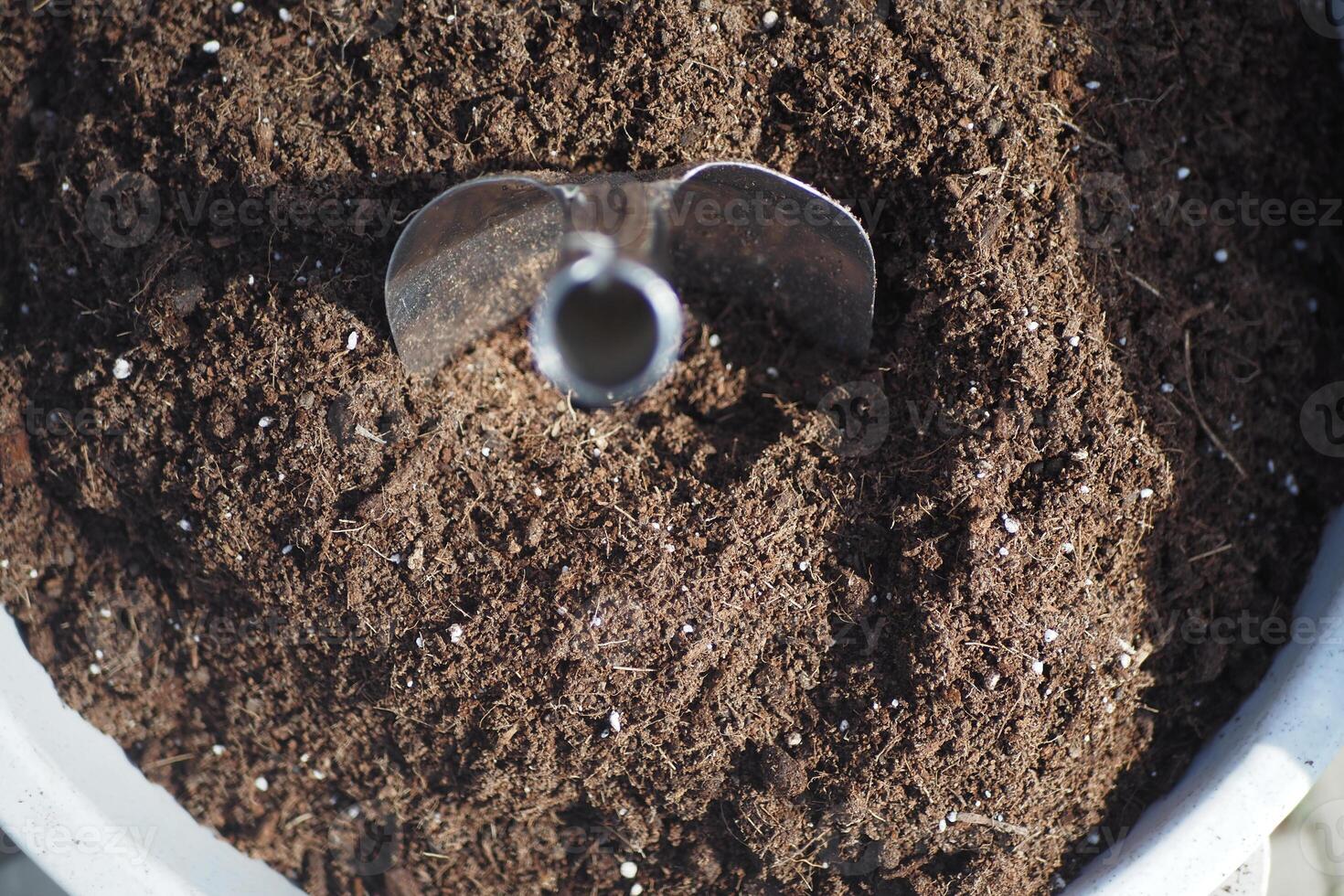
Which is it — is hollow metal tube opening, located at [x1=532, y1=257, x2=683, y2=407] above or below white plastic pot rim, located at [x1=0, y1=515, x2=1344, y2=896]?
above

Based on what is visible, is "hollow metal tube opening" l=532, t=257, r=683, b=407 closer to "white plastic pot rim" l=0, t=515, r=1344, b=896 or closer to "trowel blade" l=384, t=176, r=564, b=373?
"trowel blade" l=384, t=176, r=564, b=373

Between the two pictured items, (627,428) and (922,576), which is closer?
(922,576)

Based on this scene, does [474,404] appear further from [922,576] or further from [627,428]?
[922,576]

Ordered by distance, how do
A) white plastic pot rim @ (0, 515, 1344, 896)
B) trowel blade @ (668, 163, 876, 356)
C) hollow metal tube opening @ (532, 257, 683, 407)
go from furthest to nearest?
hollow metal tube opening @ (532, 257, 683, 407) < trowel blade @ (668, 163, 876, 356) < white plastic pot rim @ (0, 515, 1344, 896)

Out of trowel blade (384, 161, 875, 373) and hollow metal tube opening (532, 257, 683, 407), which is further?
hollow metal tube opening (532, 257, 683, 407)

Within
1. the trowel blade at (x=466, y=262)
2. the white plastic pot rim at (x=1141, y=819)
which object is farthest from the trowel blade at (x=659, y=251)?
the white plastic pot rim at (x=1141, y=819)

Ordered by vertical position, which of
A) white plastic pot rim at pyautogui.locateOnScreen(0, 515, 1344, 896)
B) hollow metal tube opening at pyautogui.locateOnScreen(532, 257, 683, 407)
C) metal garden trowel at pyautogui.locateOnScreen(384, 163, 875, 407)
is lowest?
white plastic pot rim at pyautogui.locateOnScreen(0, 515, 1344, 896)

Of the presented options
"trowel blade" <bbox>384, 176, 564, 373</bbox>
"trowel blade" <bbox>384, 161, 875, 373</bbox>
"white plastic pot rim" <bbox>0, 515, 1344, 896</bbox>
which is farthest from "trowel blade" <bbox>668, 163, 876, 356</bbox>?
"white plastic pot rim" <bbox>0, 515, 1344, 896</bbox>

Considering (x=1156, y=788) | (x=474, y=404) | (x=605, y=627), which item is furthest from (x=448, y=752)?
(x=1156, y=788)
